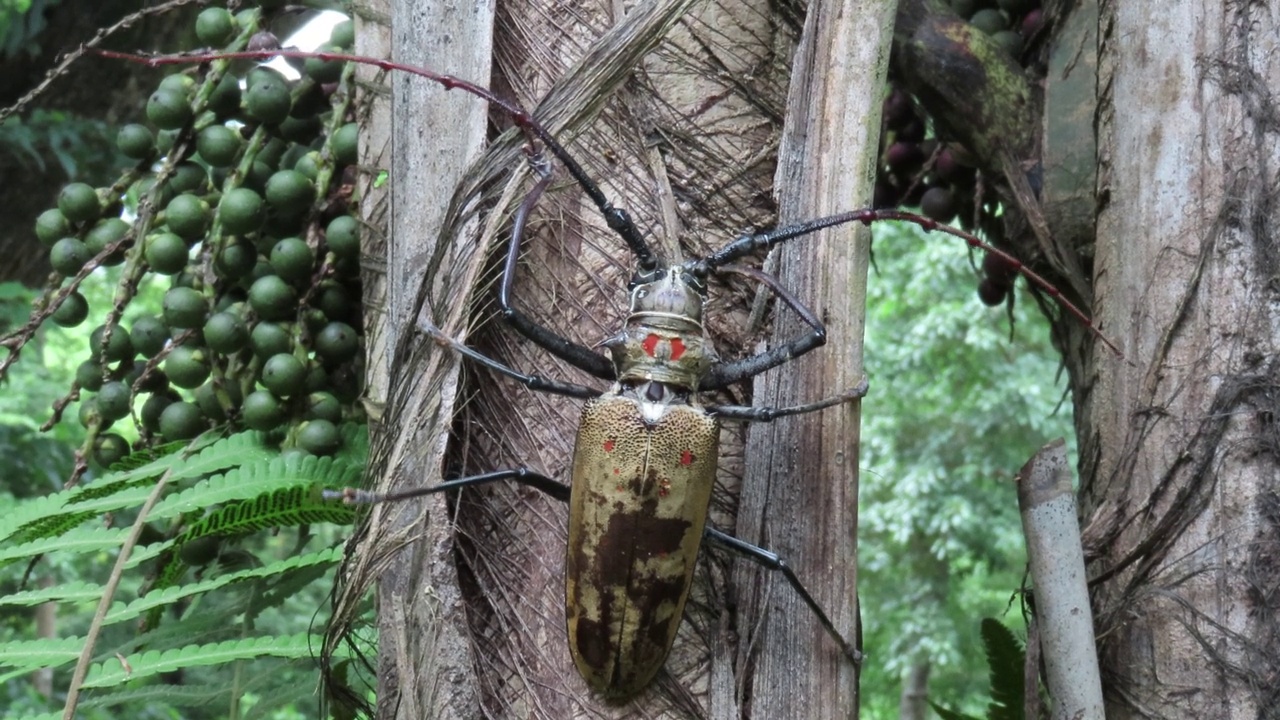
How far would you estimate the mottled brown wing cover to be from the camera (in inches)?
59.1

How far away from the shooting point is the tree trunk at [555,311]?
60.8 inches

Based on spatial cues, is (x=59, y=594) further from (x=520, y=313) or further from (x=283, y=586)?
(x=520, y=313)

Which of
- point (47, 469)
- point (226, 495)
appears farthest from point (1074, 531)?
point (47, 469)

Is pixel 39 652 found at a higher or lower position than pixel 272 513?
lower

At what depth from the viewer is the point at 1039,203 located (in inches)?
91.4

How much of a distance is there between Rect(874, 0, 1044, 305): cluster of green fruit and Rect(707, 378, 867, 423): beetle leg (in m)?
1.08

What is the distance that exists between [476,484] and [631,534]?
0.76 ft

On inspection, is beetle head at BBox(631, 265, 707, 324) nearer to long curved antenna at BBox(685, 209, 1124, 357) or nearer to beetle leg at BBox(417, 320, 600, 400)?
long curved antenna at BBox(685, 209, 1124, 357)

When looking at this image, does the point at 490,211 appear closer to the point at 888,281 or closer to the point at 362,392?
the point at 362,392

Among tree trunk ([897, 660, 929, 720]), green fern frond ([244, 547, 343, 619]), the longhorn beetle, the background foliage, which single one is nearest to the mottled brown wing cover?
the longhorn beetle

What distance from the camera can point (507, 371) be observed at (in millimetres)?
1624

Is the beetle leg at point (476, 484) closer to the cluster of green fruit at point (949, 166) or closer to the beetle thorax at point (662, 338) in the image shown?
the beetle thorax at point (662, 338)

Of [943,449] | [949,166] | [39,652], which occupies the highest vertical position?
[943,449]

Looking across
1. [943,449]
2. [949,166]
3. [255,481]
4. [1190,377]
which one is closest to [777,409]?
[1190,377]
